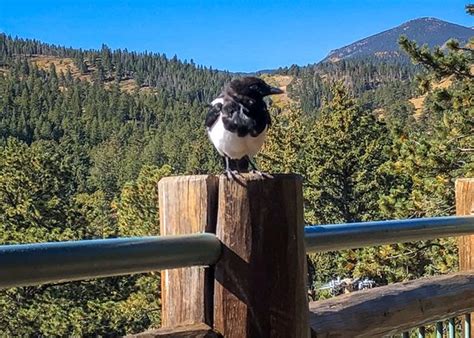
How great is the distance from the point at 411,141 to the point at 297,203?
1236cm

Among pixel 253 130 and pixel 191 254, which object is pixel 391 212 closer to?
pixel 253 130

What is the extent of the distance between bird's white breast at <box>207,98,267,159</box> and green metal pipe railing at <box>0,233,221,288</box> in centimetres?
166

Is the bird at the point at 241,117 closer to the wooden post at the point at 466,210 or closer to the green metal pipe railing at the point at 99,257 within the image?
the wooden post at the point at 466,210

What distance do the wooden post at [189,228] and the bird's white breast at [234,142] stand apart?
5.16 ft

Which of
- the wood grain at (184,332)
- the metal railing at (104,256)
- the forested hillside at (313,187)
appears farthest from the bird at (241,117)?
the wood grain at (184,332)

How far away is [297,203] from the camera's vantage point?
1.73m

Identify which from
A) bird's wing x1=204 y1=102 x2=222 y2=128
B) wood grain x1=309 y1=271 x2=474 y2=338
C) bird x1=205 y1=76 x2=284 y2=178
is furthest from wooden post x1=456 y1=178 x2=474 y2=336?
bird's wing x1=204 y1=102 x2=222 y2=128

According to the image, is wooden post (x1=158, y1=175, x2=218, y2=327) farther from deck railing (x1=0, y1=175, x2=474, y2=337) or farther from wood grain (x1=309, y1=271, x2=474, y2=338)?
wood grain (x1=309, y1=271, x2=474, y2=338)

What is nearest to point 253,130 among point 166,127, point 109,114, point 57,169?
point 57,169

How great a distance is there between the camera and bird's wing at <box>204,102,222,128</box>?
329 centimetres

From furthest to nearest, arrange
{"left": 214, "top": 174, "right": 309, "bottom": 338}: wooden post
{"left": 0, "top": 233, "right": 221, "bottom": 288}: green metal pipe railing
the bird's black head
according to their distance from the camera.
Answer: the bird's black head
{"left": 214, "top": 174, "right": 309, "bottom": 338}: wooden post
{"left": 0, "top": 233, "right": 221, "bottom": 288}: green metal pipe railing

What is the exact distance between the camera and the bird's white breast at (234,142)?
3217 mm

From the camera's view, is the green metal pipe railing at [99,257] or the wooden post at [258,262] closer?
the green metal pipe railing at [99,257]

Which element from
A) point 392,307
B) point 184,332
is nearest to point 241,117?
point 392,307
